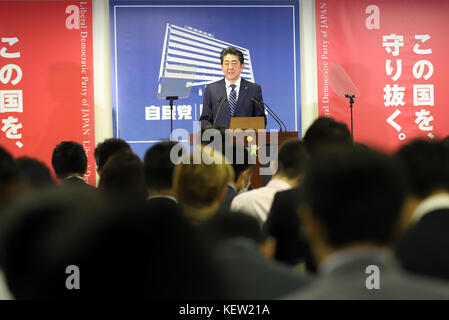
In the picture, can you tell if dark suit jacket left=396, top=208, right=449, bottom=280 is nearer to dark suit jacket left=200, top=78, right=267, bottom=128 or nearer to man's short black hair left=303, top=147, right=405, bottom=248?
man's short black hair left=303, top=147, right=405, bottom=248

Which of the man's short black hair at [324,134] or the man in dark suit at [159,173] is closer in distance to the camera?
the man in dark suit at [159,173]

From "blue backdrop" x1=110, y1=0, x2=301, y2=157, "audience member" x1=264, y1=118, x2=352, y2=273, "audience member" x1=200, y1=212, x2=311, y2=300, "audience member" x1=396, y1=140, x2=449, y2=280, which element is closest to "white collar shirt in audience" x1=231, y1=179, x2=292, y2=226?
"audience member" x1=264, y1=118, x2=352, y2=273

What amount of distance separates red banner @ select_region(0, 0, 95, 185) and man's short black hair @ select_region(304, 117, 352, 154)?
4.21 metres

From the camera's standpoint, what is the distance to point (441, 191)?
61.2 inches

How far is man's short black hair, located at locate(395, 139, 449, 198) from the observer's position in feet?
5.17

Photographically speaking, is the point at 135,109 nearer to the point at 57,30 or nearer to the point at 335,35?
the point at 57,30

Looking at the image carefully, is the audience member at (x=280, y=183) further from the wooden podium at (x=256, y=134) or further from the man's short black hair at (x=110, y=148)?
the wooden podium at (x=256, y=134)

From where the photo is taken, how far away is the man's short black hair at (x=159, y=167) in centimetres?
212

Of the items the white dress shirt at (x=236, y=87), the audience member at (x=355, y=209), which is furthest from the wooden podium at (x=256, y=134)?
the audience member at (x=355, y=209)

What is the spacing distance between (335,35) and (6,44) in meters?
3.95

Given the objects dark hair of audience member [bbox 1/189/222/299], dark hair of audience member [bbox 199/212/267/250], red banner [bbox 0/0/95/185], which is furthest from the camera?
red banner [bbox 0/0/95/185]

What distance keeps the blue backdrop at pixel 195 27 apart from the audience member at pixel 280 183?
4.06 metres

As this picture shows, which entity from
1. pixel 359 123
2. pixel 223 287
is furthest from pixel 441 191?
pixel 359 123

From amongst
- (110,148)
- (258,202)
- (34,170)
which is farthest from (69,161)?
(258,202)
